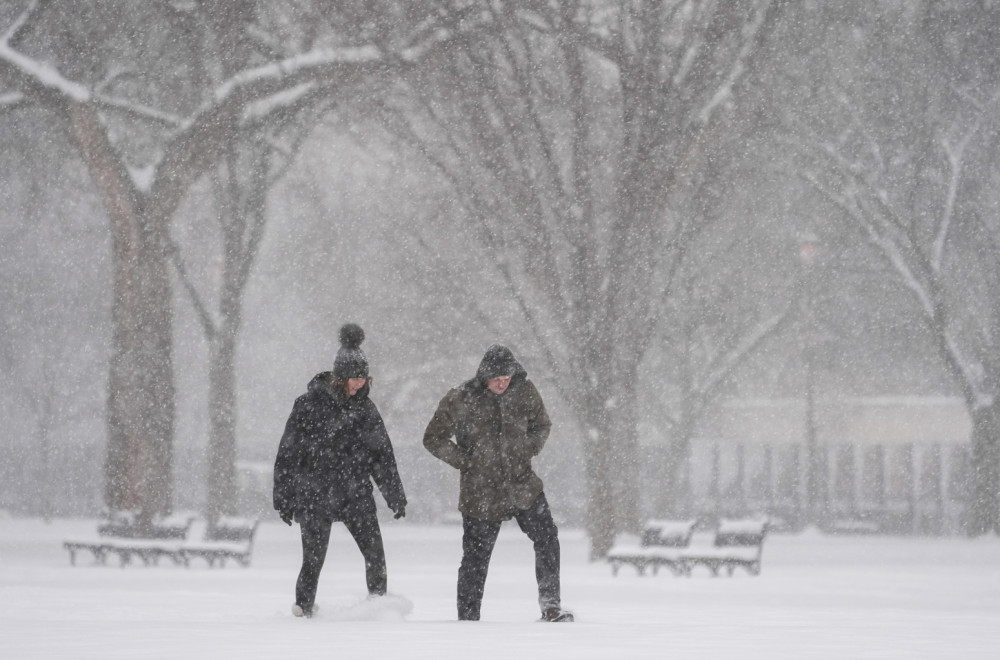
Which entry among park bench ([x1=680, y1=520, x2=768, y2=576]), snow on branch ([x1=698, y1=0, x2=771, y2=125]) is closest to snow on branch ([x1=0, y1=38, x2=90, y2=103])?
snow on branch ([x1=698, y1=0, x2=771, y2=125])

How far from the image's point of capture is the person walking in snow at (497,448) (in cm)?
1026

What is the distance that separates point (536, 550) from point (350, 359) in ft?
5.26

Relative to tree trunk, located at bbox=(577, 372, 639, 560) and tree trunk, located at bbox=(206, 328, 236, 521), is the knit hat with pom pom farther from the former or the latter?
tree trunk, located at bbox=(206, 328, 236, 521)

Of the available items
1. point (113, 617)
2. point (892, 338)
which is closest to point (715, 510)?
point (892, 338)

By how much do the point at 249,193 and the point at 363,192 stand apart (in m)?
17.6

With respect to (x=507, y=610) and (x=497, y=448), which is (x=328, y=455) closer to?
(x=497, y=448)

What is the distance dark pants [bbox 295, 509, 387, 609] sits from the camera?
10531 millimetres

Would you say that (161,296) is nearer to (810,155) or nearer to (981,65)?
(810,155)

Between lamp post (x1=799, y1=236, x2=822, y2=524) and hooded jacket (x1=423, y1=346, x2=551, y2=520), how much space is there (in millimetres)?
21401

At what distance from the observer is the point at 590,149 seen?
851 inches

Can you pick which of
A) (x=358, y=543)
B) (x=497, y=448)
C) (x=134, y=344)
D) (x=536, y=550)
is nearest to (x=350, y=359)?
(x=497, y=448)

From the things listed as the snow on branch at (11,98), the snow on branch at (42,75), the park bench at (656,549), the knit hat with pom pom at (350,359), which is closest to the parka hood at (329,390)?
the knit hat with pom pom at (350,359)

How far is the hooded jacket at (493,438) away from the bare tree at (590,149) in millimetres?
10972

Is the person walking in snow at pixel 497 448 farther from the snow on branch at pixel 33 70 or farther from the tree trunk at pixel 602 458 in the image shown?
the snow on branch at pixel 33 70
